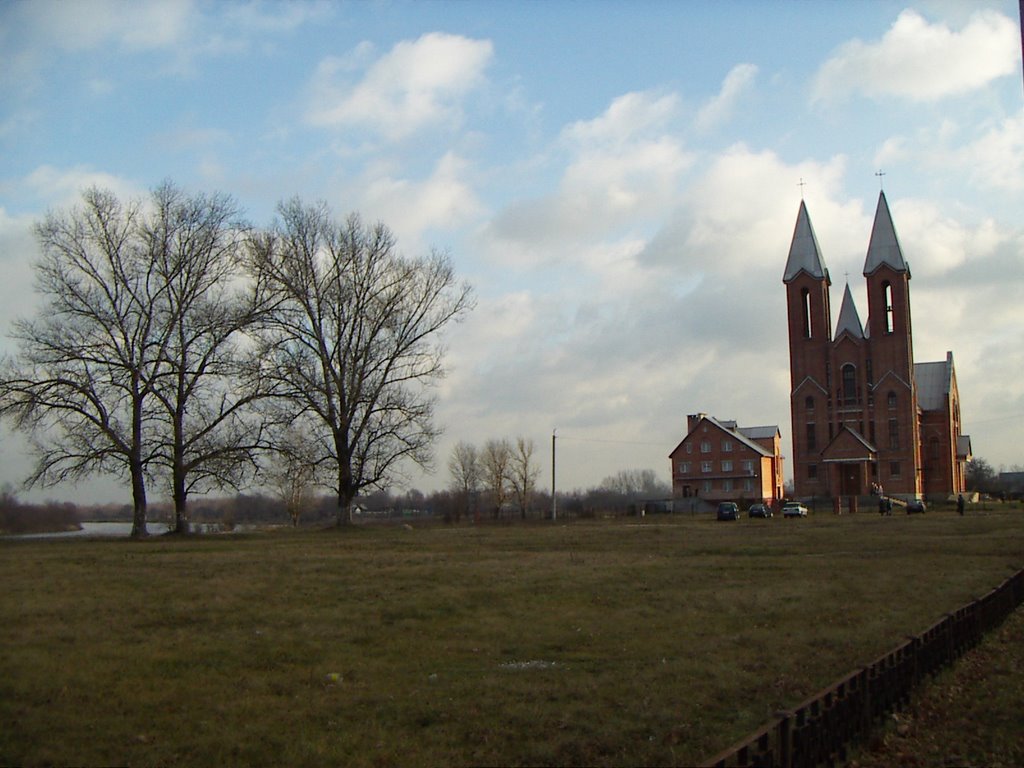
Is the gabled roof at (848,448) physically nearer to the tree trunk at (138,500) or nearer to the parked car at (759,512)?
the parked car at (759,512)

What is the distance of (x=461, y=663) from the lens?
10.6 metres

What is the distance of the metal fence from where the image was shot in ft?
20.0

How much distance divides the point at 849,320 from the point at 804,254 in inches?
290

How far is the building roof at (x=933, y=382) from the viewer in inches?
3447

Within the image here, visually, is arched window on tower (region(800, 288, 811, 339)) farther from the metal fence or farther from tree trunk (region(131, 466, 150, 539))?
the metal fence

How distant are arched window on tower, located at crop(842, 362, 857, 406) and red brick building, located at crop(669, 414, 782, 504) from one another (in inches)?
445

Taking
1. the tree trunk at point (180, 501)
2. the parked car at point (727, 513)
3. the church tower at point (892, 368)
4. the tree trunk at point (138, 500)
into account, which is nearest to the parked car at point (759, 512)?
the parked car at point (727, 513)

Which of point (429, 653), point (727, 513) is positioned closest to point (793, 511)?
point (727, 513)

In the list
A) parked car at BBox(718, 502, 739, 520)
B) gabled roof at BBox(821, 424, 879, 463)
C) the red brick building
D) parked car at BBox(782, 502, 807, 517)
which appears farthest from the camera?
the red brick building

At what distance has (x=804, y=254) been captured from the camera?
85.2 metres

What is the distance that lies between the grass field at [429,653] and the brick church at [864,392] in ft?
202

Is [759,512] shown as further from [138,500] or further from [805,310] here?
[138,500]

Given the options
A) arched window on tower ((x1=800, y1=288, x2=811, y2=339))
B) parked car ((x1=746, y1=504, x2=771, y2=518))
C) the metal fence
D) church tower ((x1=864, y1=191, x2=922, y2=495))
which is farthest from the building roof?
the metal fence

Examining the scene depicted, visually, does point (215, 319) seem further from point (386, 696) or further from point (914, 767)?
point (914, 767)
